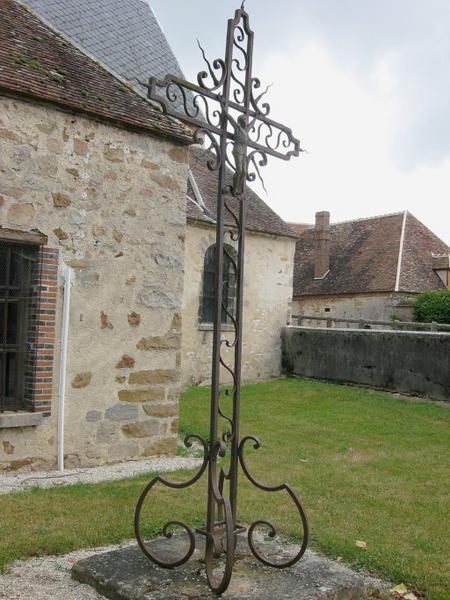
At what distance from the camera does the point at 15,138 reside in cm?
663

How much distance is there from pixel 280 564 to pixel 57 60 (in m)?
6.45

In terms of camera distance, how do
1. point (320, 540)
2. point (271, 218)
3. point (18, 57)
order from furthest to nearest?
point (271, 218), point (18, 57), point (320, 540)

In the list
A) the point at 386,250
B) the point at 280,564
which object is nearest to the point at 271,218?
the point at 386,250

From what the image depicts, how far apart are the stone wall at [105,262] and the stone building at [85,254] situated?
0.04 ft

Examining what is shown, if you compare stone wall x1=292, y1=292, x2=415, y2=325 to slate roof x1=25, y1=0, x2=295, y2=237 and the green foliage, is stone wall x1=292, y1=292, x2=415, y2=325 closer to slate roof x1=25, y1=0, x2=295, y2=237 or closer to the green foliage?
the green foliage

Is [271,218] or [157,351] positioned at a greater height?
[271,218]

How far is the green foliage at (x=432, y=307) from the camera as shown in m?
21.9

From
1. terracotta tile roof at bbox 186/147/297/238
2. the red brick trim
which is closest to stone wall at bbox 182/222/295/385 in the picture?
terracotta tile roof at bbox 186/147/297/238

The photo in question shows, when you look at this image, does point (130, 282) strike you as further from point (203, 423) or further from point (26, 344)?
point (203, 423)

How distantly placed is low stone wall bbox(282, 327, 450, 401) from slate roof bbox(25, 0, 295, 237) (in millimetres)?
7003

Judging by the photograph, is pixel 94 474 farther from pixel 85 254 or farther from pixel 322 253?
pixel 322 253

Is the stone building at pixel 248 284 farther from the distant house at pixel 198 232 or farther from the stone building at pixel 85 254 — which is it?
the stone building at pixel 85 254

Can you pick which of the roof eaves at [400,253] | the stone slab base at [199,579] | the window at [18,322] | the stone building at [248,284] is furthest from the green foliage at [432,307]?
the stone slab base at [199,579]

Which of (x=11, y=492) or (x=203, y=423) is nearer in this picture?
(x=11, y=492)
